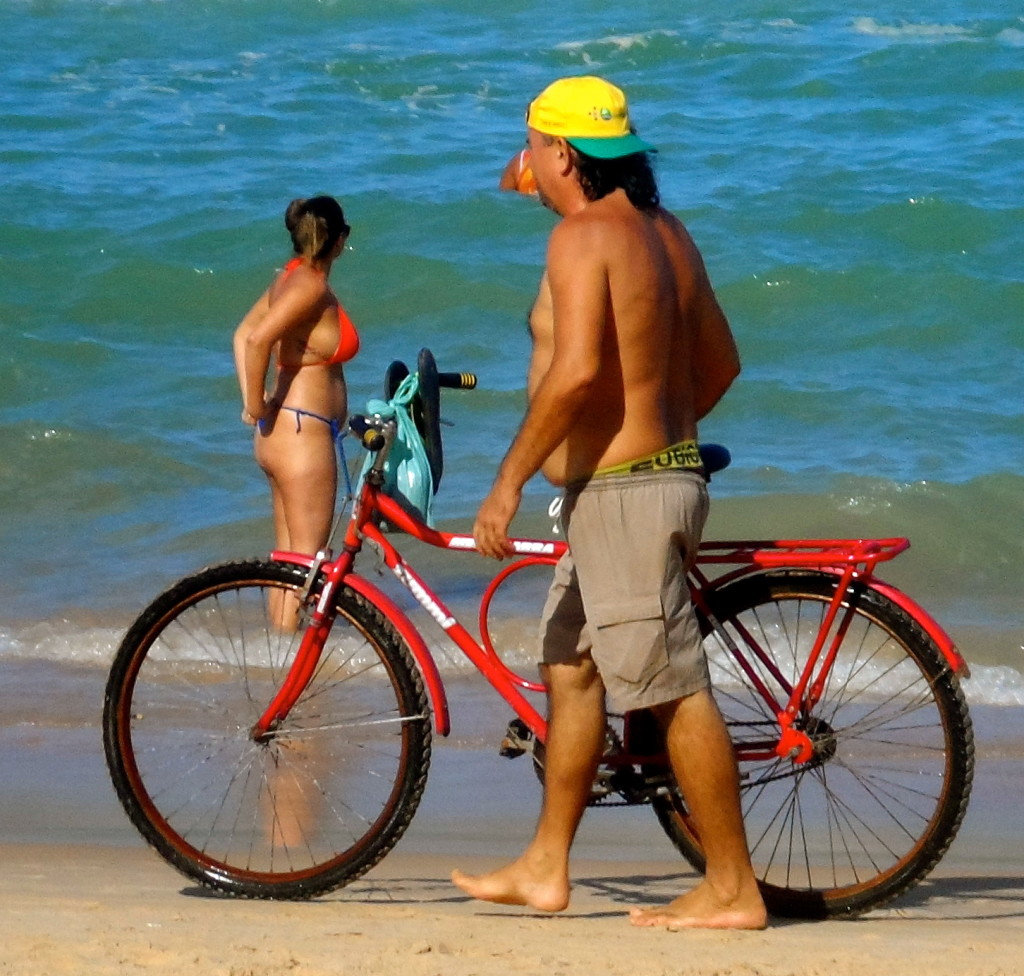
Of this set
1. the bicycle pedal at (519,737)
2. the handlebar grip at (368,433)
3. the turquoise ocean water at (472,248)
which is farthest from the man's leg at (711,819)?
the turquoise ocean water at (472,248)

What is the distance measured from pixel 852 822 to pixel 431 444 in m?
1.63

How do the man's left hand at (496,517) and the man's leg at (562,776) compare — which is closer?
the man's left hand at (496,517)

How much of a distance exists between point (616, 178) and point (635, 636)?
3.10 ft

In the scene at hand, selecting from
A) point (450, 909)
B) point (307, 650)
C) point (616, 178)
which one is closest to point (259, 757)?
point (307, 650)

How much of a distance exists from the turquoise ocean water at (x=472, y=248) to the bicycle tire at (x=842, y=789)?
1467mm

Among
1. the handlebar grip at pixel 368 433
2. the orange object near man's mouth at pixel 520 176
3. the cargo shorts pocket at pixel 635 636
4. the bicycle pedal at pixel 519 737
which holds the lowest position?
the bicycle pedal at pixel 519 737

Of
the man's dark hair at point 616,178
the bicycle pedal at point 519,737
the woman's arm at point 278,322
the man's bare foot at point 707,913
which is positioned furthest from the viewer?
the woman's arm at point 278,322

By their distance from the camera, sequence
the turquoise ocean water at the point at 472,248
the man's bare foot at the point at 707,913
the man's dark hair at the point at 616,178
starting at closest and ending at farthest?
the man's dark hair at the point at 616,178, the man's bare foot at the point at 707,913, the turquoise ocean water at the point at 472,248

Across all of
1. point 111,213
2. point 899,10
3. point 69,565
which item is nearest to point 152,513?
point 69,565

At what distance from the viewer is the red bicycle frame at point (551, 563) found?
387 cm

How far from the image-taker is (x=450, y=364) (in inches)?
471

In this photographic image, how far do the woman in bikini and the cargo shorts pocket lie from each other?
2.60 meters

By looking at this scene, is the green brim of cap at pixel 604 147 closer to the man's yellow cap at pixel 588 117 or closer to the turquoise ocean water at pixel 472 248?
the man's yellow cap at pixel 588 117

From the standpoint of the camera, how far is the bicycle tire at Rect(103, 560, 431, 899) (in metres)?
4.04
